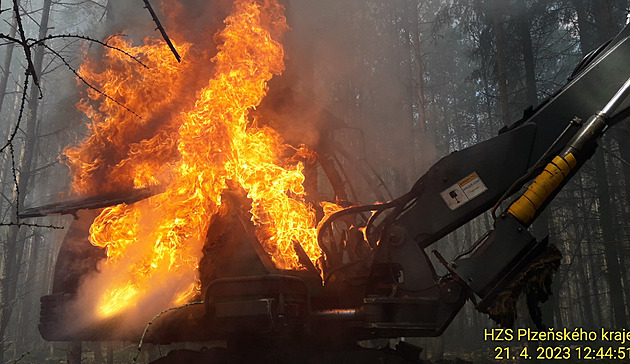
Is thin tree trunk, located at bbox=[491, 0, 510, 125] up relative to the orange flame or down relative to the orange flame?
up

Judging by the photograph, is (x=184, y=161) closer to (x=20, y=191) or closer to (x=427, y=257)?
(x=427, y=257)

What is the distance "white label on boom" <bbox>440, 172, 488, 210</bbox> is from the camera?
15.5ft

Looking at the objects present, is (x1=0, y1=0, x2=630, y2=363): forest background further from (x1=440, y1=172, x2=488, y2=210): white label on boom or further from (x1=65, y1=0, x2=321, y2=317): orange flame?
(x1=440, y1=172, x2=488, y2=210): white label on boom

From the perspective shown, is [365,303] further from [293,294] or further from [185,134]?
[185,134]

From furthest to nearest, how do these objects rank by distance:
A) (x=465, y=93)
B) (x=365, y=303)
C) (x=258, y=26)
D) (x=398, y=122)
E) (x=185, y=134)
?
(x=465, y=93), (x=398, y=122), (x=258, y=26), (x=185, y=134), (x=365, y=303)

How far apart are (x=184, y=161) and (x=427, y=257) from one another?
3885 mm

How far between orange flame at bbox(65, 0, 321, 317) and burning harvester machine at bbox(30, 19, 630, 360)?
0.48m

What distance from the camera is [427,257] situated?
470cm

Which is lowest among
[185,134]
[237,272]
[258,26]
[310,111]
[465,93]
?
[237,272]

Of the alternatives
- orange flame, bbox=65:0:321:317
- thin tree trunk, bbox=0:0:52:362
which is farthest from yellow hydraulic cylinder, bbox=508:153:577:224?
thin tree trunk, bbox=0:0:52:362

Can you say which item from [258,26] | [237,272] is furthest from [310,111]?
[237,272]

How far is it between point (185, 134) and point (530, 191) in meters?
5.02

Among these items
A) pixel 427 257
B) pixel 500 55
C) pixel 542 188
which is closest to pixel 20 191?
pixel 427 257

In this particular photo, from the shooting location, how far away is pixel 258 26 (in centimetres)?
797
